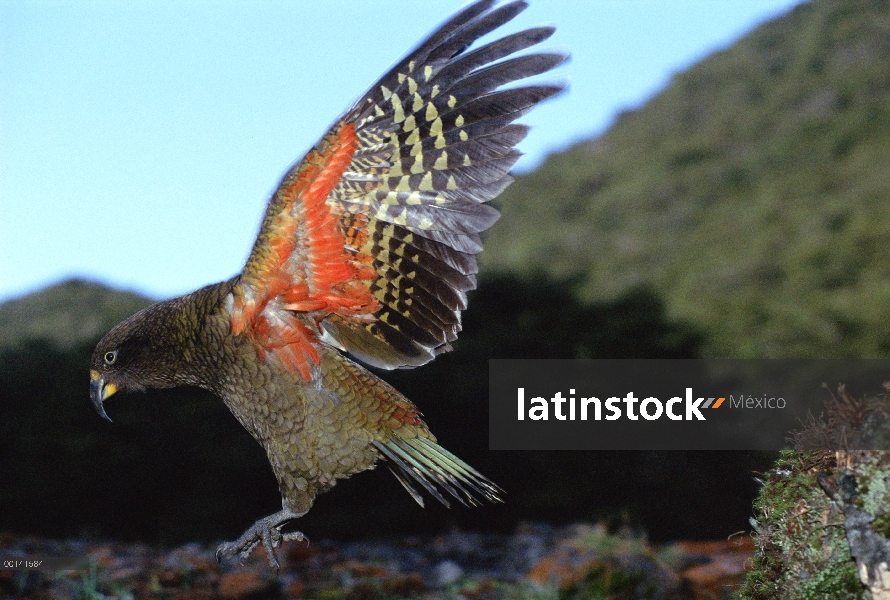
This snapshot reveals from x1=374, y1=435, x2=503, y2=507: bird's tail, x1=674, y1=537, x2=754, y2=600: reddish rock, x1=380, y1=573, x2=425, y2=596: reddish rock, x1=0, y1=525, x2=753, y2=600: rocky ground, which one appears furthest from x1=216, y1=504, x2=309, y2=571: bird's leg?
x1=674, y1=537, x2=754, y2=600: reddish rock

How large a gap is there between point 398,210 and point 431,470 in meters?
0.85

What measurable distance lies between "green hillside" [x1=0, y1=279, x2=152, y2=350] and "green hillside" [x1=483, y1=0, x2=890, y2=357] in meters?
3.37

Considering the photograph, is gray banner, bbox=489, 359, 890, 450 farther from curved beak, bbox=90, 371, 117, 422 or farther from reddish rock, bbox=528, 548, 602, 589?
curved beak, bbox=90, 371, 117, 422

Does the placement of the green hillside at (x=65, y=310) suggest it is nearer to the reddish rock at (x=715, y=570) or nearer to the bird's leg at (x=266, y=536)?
the bird's leg at (x=266, y=536)

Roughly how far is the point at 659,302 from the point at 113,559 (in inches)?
171

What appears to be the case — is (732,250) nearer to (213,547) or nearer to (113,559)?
(213,547)

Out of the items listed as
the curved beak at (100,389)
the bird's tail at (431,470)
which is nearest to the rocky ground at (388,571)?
the curved beak at (100,389)

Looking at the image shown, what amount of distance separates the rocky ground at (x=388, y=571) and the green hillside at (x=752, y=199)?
2.72 m

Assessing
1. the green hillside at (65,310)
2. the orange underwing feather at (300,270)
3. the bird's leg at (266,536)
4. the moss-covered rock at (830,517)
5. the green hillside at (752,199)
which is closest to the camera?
the moss-covered rock at (830,517)

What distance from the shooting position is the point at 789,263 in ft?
25.7

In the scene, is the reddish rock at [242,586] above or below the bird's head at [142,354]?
below

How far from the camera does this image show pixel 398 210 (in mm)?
2477

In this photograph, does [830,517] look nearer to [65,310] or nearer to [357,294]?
[357,294]

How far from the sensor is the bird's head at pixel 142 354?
8.15 feet
